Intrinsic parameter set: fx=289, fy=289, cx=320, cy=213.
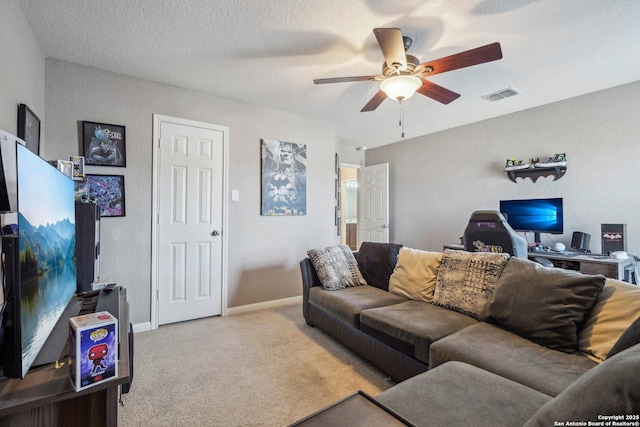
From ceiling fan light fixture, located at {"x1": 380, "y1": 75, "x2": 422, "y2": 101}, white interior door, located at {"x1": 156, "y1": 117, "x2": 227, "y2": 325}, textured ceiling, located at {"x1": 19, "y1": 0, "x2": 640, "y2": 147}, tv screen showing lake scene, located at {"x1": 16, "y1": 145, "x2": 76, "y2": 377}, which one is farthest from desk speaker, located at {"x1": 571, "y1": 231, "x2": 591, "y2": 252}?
tv screen showing lake scene, located at {"x1": 16, "y1": 145, "x2": 76, "y2": 377}

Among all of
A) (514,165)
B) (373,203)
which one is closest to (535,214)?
(514,165)

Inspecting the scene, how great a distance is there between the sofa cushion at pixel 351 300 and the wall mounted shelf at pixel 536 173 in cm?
258

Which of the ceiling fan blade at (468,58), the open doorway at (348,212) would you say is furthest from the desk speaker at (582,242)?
the open doorway at (348,212)

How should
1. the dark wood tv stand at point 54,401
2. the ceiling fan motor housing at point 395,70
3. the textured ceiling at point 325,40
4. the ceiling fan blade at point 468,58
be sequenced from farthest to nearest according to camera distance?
the ceiling fan motor housing at point 395,70 < the textured ceiling at point 325,40 < the ceiling fan blade at point 468,58 < the dark wood tv stand at point 54,401

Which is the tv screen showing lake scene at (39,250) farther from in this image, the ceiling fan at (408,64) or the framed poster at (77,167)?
the ceiling fan at (408,64)

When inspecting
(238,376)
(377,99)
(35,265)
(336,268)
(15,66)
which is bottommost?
(238,376)

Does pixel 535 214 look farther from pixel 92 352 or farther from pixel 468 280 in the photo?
pixel 92 352

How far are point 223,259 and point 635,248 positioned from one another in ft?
14.2

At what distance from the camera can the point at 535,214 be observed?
358 cm

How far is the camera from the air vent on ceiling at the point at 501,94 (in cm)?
311

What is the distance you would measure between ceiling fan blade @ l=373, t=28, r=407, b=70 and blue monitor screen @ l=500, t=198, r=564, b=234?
2.72 metres

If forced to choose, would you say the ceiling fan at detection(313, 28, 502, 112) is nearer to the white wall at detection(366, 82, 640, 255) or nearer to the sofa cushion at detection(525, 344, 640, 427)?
the sofa cushion at detection(525, 344, 640, 427)

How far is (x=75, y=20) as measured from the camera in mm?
2006

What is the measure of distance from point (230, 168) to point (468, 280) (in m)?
2.66
